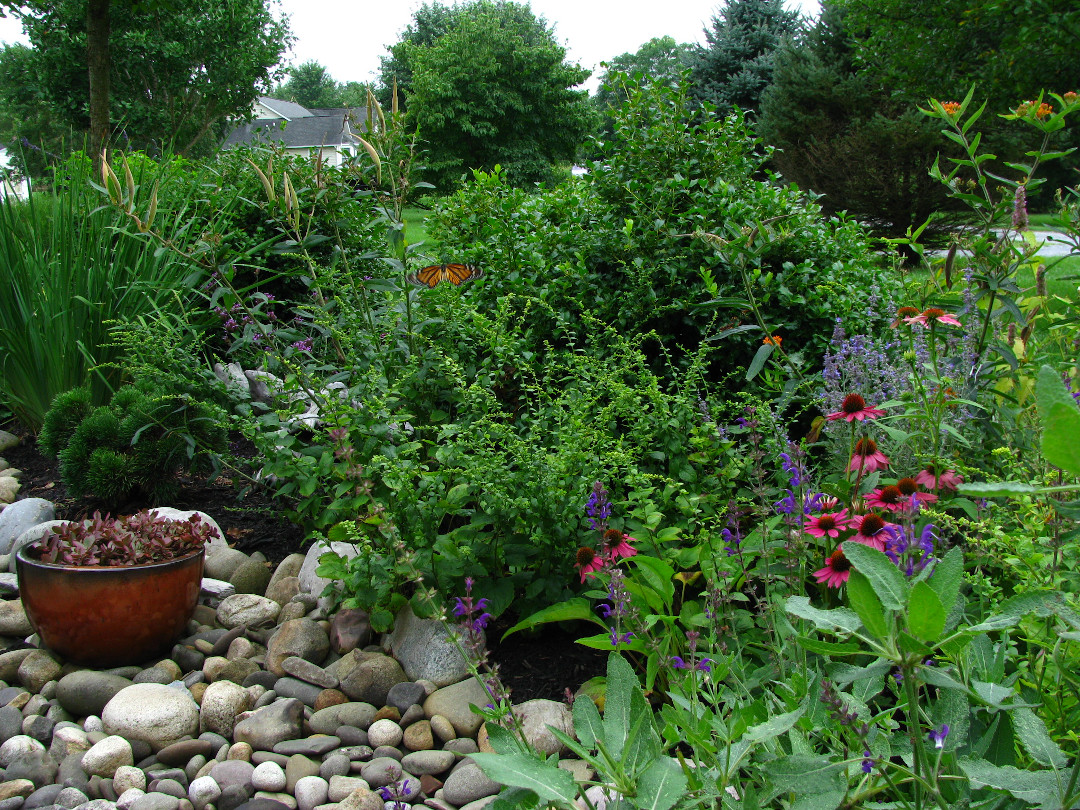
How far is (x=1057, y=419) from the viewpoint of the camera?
468 mm

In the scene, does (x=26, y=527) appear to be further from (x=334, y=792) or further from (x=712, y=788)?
(x=712, y=788)

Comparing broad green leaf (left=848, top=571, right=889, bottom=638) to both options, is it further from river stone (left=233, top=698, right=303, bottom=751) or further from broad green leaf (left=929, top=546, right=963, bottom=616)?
river stone (left=233, top=698, right=303, bottom=751)

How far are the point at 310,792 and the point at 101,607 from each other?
979 millimetres

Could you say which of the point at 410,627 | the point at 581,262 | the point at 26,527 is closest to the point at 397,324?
the point at 581,262

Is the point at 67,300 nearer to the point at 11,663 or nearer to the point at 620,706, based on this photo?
the point at 11,663

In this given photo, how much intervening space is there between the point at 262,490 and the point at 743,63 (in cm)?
2023

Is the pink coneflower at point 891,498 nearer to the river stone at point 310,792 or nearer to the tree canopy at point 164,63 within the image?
the river stone at point 310,792

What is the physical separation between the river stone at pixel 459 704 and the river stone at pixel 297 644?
47 cm

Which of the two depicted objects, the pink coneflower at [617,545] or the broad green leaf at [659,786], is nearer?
the broad green leaf at [659,786]

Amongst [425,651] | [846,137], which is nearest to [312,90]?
[846,137]

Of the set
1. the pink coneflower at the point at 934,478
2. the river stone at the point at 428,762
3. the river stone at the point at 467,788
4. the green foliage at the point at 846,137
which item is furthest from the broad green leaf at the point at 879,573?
the green foliage at the point at 846,137

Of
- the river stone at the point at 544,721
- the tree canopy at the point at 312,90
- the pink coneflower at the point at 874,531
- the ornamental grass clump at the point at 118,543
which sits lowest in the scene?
the river stone at the point at 544,721

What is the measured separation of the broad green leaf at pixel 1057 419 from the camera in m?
0.47

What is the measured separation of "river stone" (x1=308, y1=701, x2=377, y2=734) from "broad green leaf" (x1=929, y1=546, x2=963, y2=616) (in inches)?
72.4
